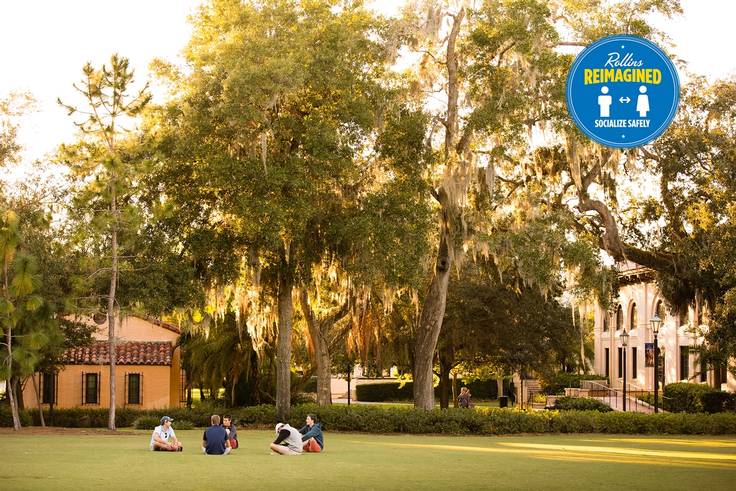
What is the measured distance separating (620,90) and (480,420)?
55.0ft

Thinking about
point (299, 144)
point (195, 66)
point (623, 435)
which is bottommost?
point (623, 435)

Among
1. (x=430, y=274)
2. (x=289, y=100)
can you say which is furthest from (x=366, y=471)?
(x=430, y=274)

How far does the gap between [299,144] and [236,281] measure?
5.31 metres

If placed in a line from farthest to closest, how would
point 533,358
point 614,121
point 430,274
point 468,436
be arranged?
point 533,358
point 430,274
point 468,436
point 614,121

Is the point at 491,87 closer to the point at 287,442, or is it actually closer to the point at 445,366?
the point at 287,442

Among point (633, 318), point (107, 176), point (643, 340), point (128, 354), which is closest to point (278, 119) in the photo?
point (107, 176)

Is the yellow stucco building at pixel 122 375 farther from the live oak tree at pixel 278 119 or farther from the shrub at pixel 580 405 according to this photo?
the shrub at pixel 580 405

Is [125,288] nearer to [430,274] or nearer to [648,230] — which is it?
[430,274]

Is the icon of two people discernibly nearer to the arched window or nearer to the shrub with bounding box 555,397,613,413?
the shrub with bounding box 555,397,613,413

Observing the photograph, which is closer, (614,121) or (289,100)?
(614,121)

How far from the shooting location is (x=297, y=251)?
32.6 metres

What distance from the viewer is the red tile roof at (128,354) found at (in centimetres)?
4584

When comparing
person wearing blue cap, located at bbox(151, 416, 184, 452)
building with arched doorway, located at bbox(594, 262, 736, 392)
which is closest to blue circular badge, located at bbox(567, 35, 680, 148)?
person wearing blue cap, located at bbox(151, 416, 184, 452)

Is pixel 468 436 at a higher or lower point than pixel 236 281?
lower
